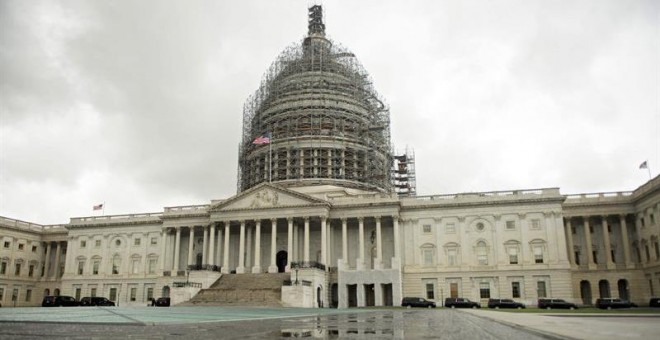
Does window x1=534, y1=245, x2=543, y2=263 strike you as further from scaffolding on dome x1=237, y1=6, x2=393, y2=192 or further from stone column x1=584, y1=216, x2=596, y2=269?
scaffolding on dome x1=237, y1=6, x2=393, y2=192

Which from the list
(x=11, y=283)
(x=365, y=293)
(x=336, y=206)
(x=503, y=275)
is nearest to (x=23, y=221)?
(x=11, y=283)

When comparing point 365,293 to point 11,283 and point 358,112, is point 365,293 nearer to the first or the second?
point 358,112

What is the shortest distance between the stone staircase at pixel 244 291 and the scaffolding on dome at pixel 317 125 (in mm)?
21697

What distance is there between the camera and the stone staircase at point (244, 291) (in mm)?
55188

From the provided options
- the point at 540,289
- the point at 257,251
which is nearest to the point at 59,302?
the point at 257,251

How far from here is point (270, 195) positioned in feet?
232

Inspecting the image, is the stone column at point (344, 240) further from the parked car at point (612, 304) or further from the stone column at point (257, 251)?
the parked car at point (612, 304)

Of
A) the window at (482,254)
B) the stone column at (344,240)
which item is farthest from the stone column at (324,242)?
the window at (482,254)

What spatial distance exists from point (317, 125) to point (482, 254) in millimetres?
34610

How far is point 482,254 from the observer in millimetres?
67812

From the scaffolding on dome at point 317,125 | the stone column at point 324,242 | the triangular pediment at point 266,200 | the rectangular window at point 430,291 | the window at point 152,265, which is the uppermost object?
the scaffolding on dome at point 317,125

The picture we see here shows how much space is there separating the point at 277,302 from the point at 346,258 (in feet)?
52.9

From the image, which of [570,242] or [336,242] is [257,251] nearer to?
[336,242]

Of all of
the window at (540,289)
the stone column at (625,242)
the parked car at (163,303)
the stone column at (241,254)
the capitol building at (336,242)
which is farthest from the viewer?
the stone column at (241,254)
